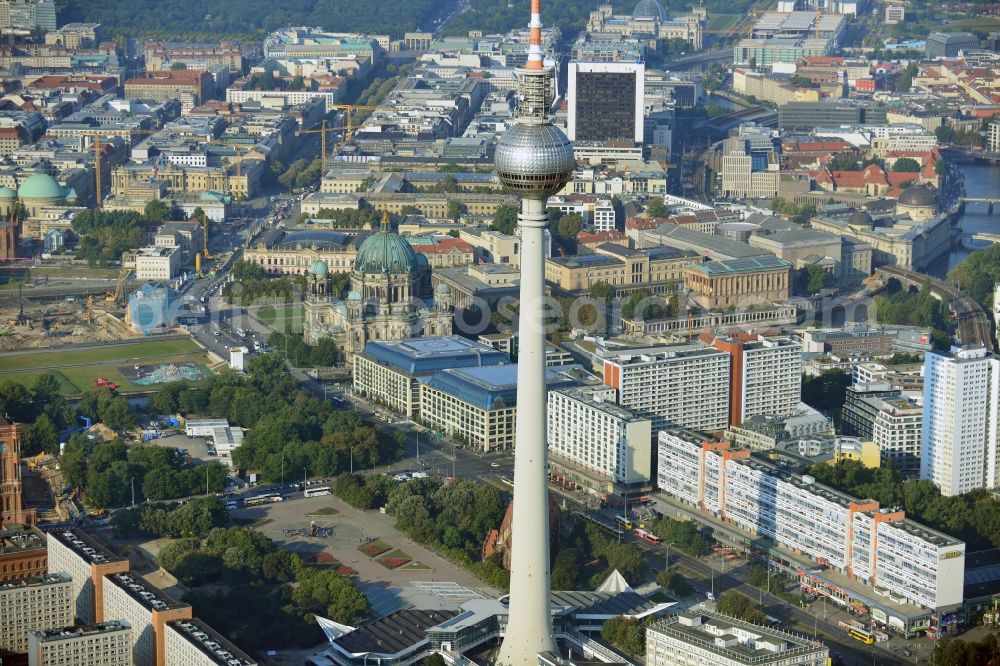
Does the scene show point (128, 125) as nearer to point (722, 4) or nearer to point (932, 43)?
point (932, 43)

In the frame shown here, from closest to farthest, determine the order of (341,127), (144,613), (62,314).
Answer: (144,613)
(62,314)
(341,127)

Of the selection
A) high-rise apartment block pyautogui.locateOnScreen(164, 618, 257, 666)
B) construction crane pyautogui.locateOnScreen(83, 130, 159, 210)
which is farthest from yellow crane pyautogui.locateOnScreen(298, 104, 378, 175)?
high-rise apartment block pyautogui.locateOnScreen(164, 618, 257, 666)

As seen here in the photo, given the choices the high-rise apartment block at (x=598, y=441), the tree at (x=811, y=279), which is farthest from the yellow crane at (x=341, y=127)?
the high-rise apartment block at (x=598, y=441)

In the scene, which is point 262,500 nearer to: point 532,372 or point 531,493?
point 531,493

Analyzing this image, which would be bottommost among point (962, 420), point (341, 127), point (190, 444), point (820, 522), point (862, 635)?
point (862, 635)

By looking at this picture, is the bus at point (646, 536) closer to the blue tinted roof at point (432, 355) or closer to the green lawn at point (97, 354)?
the blue tinted roof at point (432, 355)

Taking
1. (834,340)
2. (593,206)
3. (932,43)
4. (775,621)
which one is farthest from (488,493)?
(932,43)

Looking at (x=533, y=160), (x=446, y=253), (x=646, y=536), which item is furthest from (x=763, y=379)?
(x=446, y=253)

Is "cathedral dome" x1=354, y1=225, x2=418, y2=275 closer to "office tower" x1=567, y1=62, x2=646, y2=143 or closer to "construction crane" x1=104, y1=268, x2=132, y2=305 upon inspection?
"construction crane" x1=104, y1=268, x2=132, y2=305
